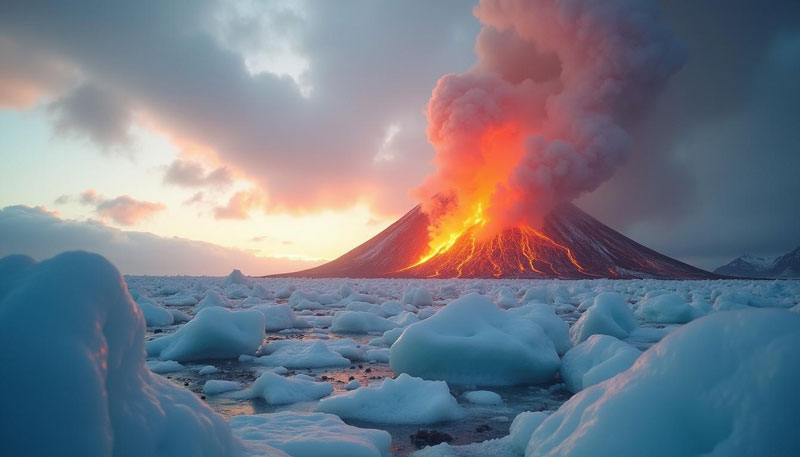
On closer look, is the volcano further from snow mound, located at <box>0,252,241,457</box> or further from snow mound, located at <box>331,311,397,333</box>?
snow mound, located at <box>0,252,241,457</box>

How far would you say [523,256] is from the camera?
78062 mm

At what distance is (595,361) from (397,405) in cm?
258

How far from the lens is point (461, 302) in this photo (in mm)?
6441

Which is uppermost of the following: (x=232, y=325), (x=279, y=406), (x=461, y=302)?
(x=461, y=302)

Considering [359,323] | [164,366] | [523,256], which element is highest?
[523,256]

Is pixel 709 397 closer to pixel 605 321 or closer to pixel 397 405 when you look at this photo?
pixel 397 405

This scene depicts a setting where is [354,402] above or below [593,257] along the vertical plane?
below

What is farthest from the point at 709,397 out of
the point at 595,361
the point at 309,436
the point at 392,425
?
the point at 595,361

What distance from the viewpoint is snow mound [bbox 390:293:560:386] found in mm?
5777

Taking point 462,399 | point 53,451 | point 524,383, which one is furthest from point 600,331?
point 53,451

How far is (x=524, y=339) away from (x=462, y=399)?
A: 1354 millimetres

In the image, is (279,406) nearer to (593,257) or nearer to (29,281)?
(29,281)

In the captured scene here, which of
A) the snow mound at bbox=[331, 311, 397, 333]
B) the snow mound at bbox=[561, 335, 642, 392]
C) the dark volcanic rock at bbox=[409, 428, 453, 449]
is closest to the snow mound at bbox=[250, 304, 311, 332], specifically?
the snow mound at bbox=[331, 311, 397, 333]

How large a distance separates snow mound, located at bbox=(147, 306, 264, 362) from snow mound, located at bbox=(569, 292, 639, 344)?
5.94 m
